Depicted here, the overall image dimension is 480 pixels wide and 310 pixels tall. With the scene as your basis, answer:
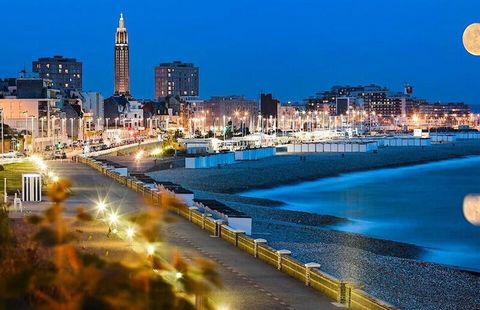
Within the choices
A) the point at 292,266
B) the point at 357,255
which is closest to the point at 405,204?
the point at 357,255

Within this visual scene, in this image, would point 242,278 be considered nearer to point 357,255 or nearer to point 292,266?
point 292,266

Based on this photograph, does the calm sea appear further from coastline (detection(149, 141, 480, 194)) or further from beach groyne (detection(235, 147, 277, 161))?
beach groyne (detection(235, 147, 277, 161))

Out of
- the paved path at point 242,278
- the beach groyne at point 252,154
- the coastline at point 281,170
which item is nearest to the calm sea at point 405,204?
the coastline at point 281,170

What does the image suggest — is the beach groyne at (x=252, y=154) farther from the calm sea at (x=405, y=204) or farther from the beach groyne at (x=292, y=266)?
the beach groyne at (x=292, y=266)

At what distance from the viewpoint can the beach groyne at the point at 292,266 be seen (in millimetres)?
14320

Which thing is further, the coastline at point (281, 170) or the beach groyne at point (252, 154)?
the beach groyne at point (252, 154)

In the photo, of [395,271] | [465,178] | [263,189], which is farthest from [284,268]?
[465,178]

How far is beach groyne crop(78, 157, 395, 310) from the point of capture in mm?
14320

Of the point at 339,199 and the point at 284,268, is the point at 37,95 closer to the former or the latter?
the point at 339,199

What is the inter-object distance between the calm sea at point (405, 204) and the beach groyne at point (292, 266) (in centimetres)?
820

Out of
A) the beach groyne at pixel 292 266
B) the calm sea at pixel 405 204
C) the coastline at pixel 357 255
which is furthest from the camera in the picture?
the calm sea at pixel 405 204

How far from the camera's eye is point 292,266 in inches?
708

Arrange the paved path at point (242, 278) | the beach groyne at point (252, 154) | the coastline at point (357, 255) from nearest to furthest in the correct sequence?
the paved path at point (242, 278), the coastline at point (357, 255), the beach groyne at point (252, 154)

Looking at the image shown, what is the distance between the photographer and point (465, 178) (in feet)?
253
